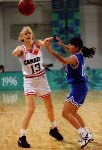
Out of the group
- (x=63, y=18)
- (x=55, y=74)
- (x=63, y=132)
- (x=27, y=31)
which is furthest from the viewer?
(x=63, y=18)

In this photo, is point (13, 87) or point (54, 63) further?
point (54, 63)

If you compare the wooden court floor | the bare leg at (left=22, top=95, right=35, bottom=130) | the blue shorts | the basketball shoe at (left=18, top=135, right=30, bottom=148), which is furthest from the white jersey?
the wooden court floor

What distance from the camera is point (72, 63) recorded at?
18.4 ft

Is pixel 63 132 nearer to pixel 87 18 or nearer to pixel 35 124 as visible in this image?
pixel 35 124

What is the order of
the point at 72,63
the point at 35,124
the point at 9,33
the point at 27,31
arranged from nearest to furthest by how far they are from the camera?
the point at 72,63
the point at 27,31
the point at 35,124
the point at 9,33

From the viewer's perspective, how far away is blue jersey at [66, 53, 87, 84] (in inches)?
224

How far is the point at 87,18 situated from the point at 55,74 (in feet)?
18.1

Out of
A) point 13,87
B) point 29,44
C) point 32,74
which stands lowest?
point 13,87

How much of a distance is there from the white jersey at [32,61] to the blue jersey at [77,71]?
0.57 meters

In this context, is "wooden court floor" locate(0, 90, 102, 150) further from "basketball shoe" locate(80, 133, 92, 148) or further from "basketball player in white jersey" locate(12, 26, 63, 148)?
"basketball player in white jersey" locate(12, 26, 63, 148)

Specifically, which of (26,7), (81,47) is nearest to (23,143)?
(81,47)

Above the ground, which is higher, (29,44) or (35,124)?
(29,44)

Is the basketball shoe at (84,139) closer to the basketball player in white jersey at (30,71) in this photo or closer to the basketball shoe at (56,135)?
the basketball shoe at (56,135)

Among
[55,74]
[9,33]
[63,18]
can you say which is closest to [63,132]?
[55,74]
